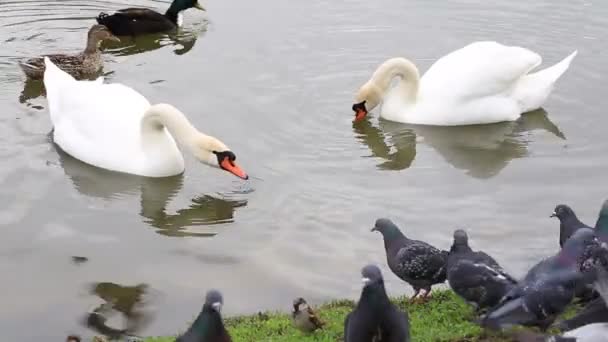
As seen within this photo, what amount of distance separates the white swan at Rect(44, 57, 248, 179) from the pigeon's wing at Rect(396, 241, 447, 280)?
9.04ft

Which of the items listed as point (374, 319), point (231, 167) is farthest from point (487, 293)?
point (231, 167)

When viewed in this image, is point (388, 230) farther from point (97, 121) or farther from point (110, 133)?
point (97, 121)

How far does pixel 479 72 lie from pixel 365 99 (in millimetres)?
1302

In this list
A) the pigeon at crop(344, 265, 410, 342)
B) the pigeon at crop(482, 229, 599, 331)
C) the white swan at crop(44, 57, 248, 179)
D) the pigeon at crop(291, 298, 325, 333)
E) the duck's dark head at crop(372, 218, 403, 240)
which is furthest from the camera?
the white swan at crop(44, 57, 248, 179)

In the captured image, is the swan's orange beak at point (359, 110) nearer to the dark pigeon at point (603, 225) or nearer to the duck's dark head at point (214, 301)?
the dark pigeon at point (603, 225)

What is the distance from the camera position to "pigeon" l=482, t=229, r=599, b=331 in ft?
20.3

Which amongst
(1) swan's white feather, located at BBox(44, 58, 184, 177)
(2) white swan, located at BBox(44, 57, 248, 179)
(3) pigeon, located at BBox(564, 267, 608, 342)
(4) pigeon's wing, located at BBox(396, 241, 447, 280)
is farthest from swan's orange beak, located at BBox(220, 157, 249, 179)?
(3) pigeon, located at BBox(564, 267, 608, 342)

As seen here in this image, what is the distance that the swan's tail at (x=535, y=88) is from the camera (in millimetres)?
11555

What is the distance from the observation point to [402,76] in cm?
1151

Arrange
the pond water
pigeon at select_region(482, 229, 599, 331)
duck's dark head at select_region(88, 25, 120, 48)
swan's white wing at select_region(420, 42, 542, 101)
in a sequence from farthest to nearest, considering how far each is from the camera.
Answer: duck's dark head at select_region(88, 25, 120, 48) → swan's white wing at select_region(420, 42, 542, 101) → the pond water → pigeon at select_region(482, 229, 599, 331)

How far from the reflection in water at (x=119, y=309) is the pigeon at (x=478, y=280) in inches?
90.6

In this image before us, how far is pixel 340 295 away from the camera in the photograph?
7.74 meters

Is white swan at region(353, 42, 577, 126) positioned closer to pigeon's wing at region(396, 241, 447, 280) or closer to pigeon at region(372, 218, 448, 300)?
pigeon at region(372, 218, 448, 300)

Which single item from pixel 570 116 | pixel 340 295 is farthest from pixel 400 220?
pixel 570 116
